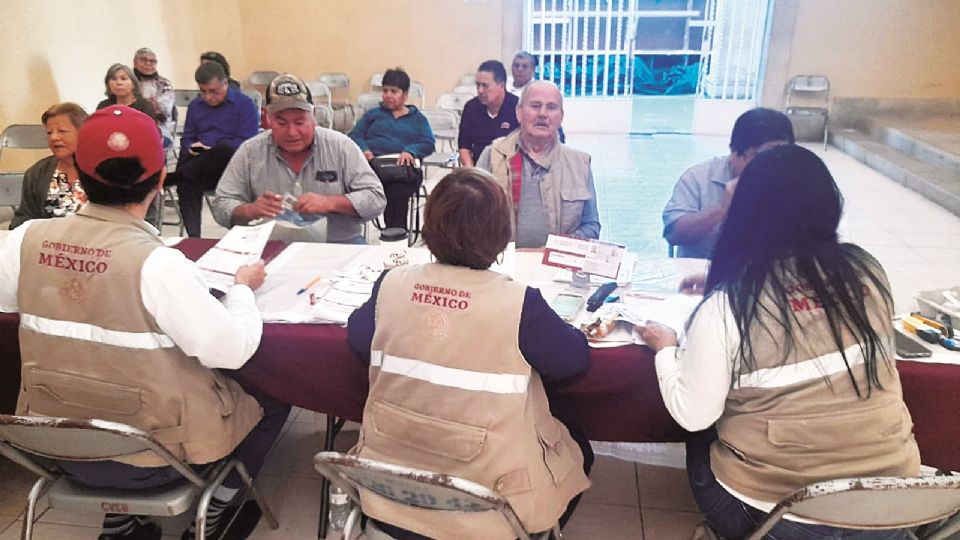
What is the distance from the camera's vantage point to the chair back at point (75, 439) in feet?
4.33

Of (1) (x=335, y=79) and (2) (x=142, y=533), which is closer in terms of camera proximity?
(2) (x=142, y=533)

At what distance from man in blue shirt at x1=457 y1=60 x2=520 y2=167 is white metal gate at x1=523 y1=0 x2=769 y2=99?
4076mm

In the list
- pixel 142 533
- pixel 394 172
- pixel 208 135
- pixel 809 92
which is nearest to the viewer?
pixel 142 533

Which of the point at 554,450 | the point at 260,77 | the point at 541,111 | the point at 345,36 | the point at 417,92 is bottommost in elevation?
the point at 554,450

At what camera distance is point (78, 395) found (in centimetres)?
148

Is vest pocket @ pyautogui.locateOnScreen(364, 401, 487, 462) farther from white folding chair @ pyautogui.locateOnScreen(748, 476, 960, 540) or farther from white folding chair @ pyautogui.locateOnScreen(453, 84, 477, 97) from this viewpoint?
white folding chair @ pyautogui.locateOnScreen(453, 84, 477, 97)

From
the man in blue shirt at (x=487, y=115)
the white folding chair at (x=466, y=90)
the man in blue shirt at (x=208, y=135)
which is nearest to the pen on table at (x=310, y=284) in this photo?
the man in blue shirt at (x=487, y=115)

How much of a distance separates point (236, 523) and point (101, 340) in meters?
0.84

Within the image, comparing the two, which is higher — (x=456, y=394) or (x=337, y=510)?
(x=456, y=394)

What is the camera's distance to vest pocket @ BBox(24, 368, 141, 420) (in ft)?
4.82

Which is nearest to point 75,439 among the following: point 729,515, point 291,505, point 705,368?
point 291,505

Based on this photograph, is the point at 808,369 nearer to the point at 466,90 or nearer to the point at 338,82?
the point at 466,90

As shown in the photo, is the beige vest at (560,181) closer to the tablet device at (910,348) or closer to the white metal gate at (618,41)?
the tablet device at (910,348)

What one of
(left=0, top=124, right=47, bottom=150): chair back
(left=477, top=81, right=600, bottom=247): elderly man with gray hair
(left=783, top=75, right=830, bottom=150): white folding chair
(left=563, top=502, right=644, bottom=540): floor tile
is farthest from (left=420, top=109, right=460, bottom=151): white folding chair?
(left=783, top=75, right=830, bottom=150): white folding chair
